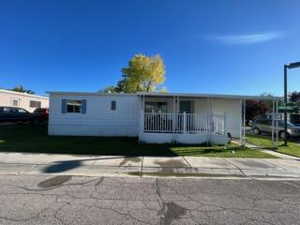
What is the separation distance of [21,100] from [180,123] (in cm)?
2021

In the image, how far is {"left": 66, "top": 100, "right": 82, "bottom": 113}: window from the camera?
15426 millimetres

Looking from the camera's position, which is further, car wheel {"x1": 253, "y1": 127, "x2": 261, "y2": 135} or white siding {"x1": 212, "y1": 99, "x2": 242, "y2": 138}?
car wheel {"x1": 253, "y1": 127, "x2": 261, "y2": 135}

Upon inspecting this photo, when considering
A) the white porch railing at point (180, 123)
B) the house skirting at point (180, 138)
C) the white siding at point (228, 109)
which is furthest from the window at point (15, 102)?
the house skirting at point (180, 138)

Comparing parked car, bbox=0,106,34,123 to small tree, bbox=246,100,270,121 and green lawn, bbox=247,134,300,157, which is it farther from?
small tree, bbox=246,100,270,121

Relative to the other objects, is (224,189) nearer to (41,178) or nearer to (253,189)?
(253,189)

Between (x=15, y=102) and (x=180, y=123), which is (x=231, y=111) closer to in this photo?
(x=180, y=123)

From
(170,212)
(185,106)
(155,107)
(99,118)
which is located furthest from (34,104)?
(170,212)

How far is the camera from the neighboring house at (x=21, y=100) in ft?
73.3

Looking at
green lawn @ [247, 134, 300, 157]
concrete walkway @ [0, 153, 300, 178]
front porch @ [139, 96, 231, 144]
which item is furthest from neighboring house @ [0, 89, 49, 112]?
green lawn @ [247, 134, 300, 157]

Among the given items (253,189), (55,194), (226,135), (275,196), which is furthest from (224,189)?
(226,135)

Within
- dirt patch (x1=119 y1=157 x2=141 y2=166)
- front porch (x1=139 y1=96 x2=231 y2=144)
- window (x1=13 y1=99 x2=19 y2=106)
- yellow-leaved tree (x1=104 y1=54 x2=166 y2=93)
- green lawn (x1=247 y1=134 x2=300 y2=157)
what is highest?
yellow-leaved tree (x1=104 y1=54 x2=166 y2=93)

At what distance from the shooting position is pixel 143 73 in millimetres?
40219

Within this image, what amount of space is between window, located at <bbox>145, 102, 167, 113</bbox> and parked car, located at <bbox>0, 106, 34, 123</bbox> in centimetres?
1174

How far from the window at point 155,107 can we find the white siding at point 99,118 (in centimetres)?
114
